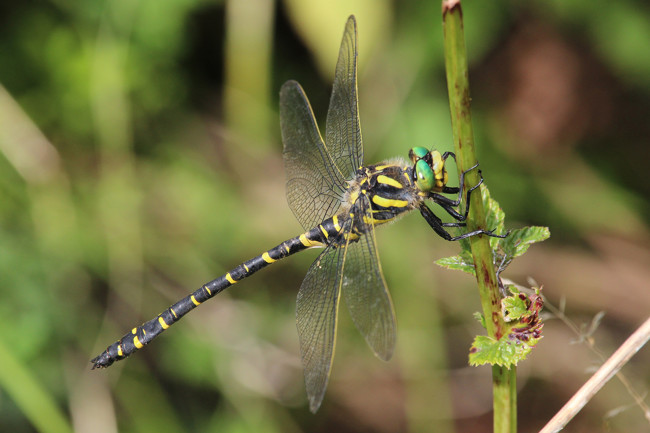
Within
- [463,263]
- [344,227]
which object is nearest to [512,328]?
[463,263]

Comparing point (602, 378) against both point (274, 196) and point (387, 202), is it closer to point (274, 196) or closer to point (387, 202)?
point (387, 202)

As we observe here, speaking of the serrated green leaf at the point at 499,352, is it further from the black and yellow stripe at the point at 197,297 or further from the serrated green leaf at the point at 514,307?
the black and yellow stripe at the point at 197,297

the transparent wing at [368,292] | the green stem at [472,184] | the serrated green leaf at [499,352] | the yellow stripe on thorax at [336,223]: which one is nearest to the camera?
the green stem at [472,184]

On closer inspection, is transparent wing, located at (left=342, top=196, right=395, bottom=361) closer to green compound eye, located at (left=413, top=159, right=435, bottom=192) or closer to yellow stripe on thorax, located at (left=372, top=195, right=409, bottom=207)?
yellow stripe on thorax, located at (left=372, top=195, right=409, bottom=207)

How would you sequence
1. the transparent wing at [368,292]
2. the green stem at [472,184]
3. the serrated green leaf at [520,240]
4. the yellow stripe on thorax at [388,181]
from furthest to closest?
1. the yellow stripe on thorax at [388,181]
2. the transparent wing at [368,292]
3. the serrated green leaf at [520,240]
4. the green stem at [472,184]

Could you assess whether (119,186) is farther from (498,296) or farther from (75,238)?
(498,296)

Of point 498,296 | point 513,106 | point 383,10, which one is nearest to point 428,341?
point 513,106

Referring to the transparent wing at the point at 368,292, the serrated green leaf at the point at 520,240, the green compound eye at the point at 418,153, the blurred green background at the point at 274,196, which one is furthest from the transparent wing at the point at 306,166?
the serrated green leaf at the point at 520,240
